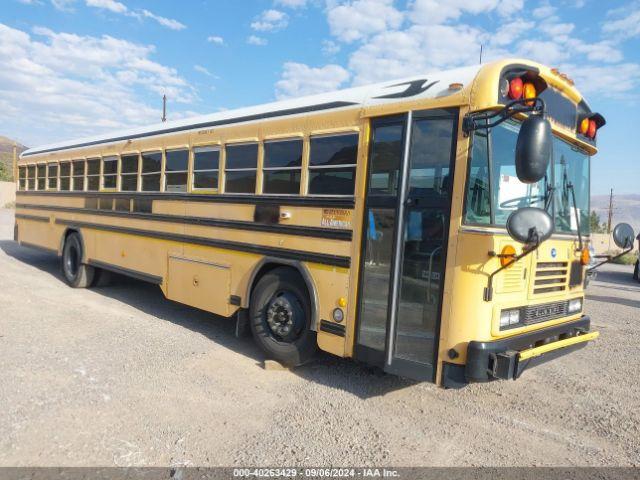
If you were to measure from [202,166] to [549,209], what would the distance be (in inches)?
144

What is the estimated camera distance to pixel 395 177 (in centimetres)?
376

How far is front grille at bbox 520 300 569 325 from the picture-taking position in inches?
144

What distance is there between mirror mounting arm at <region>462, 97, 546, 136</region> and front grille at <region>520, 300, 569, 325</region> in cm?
140

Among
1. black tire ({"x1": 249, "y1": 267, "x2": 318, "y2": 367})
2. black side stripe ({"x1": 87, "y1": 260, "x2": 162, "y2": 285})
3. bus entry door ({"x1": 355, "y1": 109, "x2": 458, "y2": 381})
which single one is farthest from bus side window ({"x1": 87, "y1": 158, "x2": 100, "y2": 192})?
bus entry door ({"x1": 355, "y1": 109, "x2": 458, "y2": 381})

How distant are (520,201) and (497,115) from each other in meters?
0.70

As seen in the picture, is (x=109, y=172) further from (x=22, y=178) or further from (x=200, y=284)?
(x=22, y=178)

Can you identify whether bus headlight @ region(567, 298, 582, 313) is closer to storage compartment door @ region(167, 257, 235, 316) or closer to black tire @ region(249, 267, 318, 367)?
black tire @ region(249, 267, 318, 367)

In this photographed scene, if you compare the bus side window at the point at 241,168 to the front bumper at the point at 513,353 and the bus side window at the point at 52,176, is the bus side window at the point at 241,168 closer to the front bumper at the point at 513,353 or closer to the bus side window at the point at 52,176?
the front bumper at the point at 513,353

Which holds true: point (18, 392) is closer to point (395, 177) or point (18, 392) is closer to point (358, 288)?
point (358, 288)

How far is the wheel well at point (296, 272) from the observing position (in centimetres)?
426

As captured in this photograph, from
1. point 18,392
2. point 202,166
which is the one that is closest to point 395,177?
point 202,166

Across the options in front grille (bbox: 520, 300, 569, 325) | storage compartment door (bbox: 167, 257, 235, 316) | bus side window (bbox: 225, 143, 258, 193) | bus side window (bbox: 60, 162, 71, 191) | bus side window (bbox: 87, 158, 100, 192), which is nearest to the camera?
front grille (bbox: 520, 300, 569, 325)

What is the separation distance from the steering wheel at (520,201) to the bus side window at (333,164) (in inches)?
47.7

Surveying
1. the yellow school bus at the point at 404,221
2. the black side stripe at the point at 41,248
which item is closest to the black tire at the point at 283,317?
the yellow school bus at the point at 404,221
